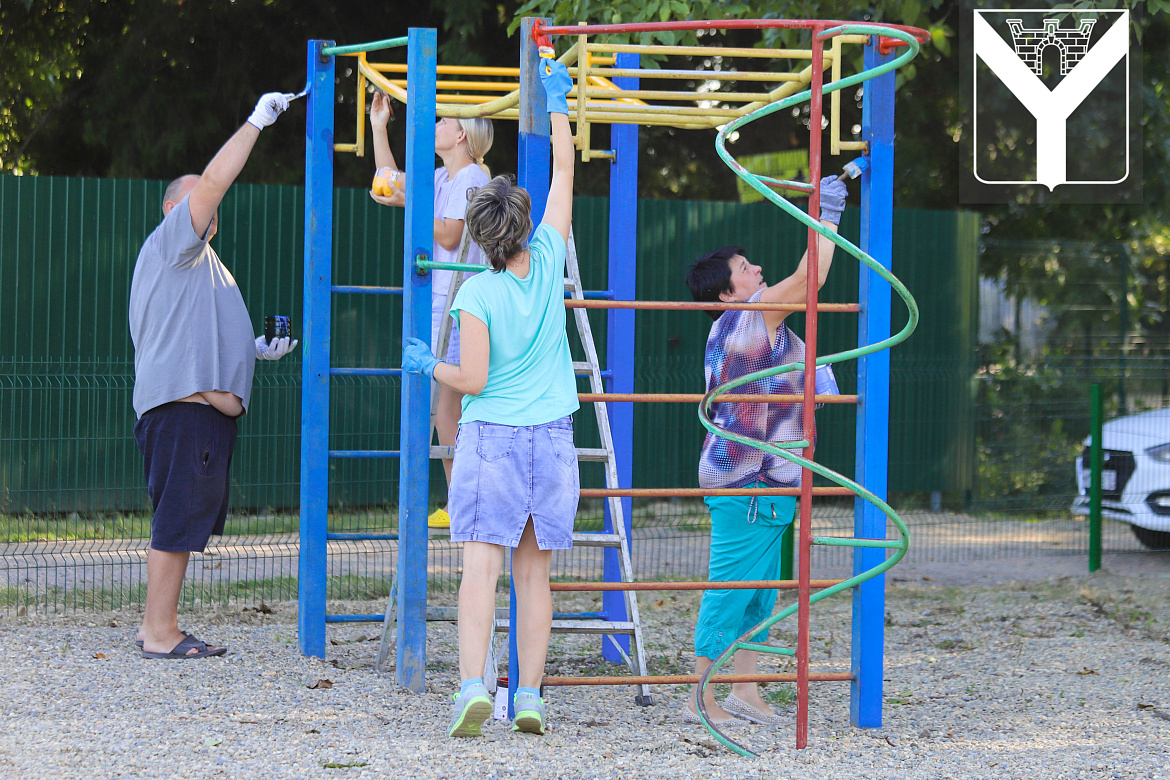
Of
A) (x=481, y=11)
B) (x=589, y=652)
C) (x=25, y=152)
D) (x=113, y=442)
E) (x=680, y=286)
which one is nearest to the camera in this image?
(x=589, y=652)

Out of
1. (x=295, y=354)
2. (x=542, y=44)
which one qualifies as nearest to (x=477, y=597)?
(x=542, y=44)

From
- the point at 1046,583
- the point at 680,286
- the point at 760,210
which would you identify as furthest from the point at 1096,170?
the point at 1046,583

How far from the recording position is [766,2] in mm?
7617

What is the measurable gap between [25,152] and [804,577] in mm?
10670

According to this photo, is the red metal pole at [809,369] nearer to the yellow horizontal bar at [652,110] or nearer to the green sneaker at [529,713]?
the yellow horizontal bar at [652,110]

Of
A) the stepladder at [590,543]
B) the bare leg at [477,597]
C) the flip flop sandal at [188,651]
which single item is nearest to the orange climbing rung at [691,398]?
the bare leg at [477,597]

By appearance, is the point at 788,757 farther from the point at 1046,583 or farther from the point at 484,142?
the point at 1046,583

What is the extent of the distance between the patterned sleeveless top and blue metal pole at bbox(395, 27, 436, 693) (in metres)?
1.03

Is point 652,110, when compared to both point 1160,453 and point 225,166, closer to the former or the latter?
point 225,166

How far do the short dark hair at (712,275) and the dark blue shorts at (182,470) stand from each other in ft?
6.59

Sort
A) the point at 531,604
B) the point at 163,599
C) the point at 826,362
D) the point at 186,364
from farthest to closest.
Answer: the point at 163,599, the point at 186,364, the point at 826,362, the point at 531,604

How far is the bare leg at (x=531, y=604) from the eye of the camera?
3852 mm

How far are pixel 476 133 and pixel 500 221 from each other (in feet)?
5.32

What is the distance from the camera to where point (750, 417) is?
13.8 ft
